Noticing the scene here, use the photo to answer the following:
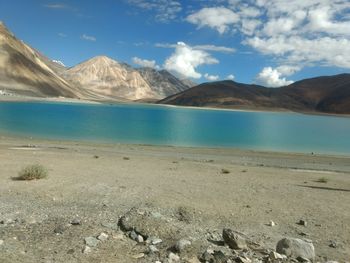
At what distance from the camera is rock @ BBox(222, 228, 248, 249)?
24.1 ft

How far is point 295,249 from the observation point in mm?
7148

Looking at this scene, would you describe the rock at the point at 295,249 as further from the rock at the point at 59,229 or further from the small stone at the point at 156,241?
the rock at the point at 59,229

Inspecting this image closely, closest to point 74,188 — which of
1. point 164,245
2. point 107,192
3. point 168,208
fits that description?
point 107,192

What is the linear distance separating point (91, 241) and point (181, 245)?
1.50 m

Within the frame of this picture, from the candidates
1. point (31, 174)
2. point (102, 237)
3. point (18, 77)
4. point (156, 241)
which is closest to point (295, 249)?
point (156, 241)

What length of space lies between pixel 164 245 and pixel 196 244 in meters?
0.57

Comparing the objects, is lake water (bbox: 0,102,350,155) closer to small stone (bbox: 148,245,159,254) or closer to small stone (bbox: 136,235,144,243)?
small stone (bbox: 136,235,144,243)

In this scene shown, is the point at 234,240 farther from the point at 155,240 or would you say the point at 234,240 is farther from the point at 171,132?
the point at 171,132

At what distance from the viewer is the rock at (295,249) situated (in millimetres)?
7082

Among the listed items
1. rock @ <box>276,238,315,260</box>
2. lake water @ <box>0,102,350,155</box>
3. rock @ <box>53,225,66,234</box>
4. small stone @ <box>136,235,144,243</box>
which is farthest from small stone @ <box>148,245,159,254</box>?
lake water @ <box>0,102,350,155</box>

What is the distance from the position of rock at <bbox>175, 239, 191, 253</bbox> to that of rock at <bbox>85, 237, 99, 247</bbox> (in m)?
1.35

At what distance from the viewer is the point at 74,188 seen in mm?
12305

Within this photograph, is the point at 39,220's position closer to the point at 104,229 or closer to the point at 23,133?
the point at 104,229

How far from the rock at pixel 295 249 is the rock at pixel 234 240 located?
574mm
